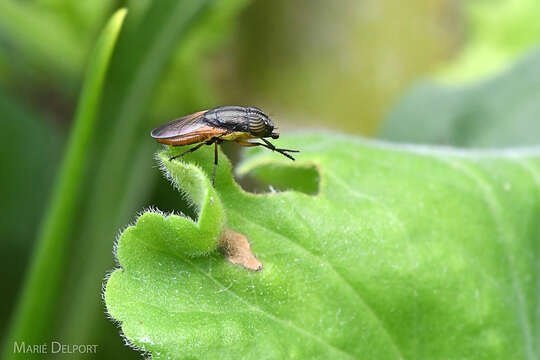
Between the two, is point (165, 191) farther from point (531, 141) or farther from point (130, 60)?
point (531, 141)

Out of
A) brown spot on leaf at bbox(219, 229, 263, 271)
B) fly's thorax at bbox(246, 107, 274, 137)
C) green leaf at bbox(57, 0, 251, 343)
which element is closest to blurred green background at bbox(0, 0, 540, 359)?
green leaf at bbox(57, 0, 251, 343)

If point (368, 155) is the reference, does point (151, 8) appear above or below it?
above

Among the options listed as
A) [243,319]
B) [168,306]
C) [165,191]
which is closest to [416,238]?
[243,319]

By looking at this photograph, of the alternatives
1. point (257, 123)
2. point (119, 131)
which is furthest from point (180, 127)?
point (119, 131)

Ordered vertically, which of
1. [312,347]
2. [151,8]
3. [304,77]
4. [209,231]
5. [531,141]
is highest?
[304,77]

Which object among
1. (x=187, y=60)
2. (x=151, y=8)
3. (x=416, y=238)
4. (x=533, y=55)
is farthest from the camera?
(x=187, y=60)

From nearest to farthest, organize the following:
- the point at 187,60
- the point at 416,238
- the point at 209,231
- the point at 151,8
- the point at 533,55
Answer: the point at 209,231 < the point at 416,238 < the point at 151,8 < the point at 533,55 < the point at 187,60
